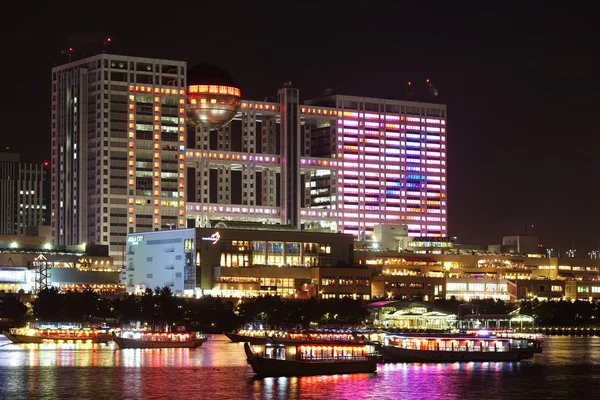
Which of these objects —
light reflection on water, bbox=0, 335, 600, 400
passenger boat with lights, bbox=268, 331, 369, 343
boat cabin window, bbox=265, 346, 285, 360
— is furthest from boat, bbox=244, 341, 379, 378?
passenger boat with lights, bbox=268, 331, 369, 343

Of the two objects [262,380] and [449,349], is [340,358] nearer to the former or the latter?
[262,380]

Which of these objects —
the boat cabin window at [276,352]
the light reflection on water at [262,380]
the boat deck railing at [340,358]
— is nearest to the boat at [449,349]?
the light reflection on water at [262,380]

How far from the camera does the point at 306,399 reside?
136125 millimetres

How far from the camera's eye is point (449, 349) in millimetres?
187625

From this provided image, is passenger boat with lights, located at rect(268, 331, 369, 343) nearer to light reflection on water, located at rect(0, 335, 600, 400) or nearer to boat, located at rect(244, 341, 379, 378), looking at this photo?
light reflection on water, located at rect(0, 335, 600, 400)

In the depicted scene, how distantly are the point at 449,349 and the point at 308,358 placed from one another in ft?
111

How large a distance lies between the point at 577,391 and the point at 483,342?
130 feet

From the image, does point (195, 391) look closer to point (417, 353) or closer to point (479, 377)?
Result: point (479, 377)

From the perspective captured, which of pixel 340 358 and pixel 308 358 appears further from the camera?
pixel 340 358

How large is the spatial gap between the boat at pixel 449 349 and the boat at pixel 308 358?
706 inches

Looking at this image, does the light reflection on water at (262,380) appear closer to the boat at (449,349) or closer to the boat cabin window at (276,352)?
the boat at (449,349)

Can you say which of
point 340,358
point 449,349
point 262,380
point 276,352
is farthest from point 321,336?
point 262,380

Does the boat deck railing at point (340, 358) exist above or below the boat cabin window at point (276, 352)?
below

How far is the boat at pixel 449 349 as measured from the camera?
186 m
